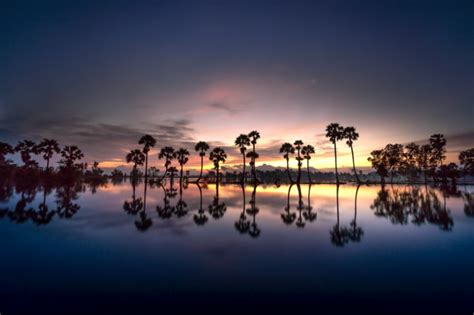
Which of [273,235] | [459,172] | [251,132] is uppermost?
[251,132]

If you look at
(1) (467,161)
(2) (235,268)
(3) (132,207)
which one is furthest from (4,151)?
(1) (467,161)

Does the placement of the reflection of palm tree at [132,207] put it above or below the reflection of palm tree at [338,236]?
above

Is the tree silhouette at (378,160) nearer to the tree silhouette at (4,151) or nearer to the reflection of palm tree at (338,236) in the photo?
the reflection of palm tree at (338,236)

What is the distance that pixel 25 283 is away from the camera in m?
4.86

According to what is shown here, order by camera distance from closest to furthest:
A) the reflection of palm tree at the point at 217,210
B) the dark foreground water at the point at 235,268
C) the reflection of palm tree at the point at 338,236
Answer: the dark foreground water at the point at 235,268 < the reflection of palm tree at the point at 338,236 < the reflection of palm tree at the point at 217,210

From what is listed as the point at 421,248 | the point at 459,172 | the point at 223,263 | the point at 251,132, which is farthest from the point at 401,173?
the point at 223,263

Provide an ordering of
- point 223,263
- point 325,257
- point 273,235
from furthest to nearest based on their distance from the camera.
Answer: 1. point 273,235
2. point 325,257
3. point 223,263

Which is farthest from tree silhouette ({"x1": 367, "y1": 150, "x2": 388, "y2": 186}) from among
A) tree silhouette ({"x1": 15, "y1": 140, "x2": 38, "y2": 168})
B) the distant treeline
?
tree silhouette ({"x1": 15, "y1": 140, "x2": 38, "y2": 168})

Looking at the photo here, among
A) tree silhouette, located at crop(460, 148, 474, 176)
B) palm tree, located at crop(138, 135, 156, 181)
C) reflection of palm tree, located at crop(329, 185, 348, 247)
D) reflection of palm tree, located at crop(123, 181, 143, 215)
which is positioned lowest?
reflection of palm tree, located at crop(329, 185, 348, 247)

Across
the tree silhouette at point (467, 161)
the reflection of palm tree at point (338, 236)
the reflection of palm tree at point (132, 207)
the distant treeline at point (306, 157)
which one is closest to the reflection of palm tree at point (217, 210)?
the reflection of palm tree at point (132, 207)

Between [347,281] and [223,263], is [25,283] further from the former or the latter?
[347,281]

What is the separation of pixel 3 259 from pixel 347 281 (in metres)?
9.79

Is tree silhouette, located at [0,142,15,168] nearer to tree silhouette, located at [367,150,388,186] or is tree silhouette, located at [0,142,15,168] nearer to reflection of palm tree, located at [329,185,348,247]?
reflection of palm tree, located at [329,185,348,247]

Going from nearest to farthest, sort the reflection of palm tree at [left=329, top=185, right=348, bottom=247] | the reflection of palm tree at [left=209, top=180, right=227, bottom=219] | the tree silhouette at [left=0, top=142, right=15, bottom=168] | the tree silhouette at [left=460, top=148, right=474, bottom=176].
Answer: the reflection of palm tree at [left=329, top=185, right=348, bottom=247] < the reflection of palm tree at [left=209, top=180, right=227, bottom=219] < the tree silhouette at [left=0, top=142, right=15, bottom=168] < the tree silhouette at [left=460, top=148, right=474, bottom=176]
